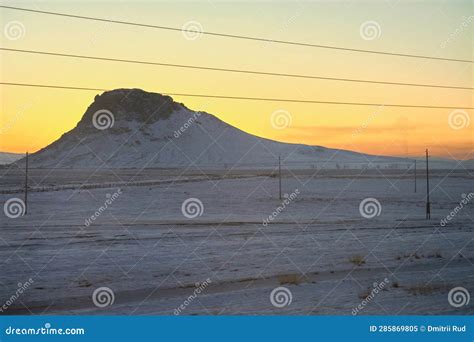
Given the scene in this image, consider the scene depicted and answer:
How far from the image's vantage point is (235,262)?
675 inches

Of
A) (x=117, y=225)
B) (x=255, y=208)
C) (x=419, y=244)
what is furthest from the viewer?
(x=255, y=208)

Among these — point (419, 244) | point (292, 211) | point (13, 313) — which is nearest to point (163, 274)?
point (13, 313)

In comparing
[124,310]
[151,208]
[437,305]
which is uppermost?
[151,208]

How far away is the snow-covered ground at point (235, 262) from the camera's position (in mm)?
12555

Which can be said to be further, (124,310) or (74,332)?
(124,310)

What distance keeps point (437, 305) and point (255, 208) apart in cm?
2522

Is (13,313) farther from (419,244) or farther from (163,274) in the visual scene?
(419,244)

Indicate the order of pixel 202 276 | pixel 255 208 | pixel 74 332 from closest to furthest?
pixel 74 332 < pixel 202 276 < pixel 255 208

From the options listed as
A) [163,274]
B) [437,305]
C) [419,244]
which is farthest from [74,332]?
[419,244]

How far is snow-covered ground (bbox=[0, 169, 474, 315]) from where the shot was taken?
1255 cm

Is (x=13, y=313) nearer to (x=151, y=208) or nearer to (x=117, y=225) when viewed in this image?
(x=117, y=225)

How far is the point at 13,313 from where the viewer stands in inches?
458

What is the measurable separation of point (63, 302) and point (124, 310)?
1.58 meters

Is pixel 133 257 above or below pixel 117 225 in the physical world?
below
